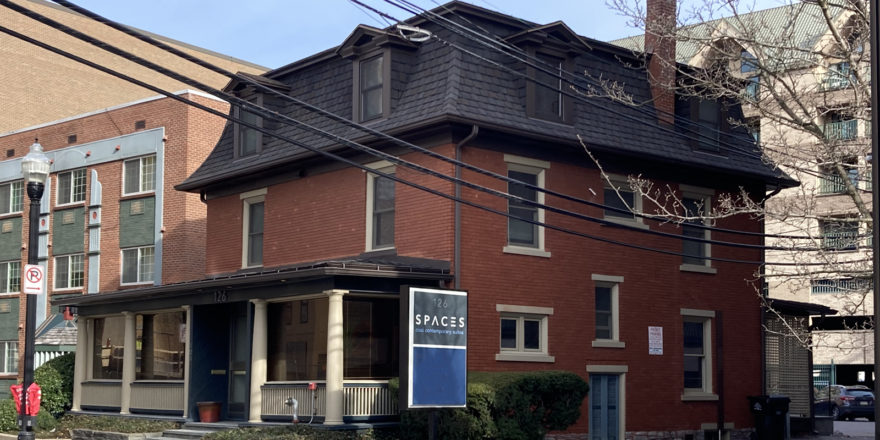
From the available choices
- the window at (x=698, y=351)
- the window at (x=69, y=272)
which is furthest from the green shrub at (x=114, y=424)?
the window at (x=698, y=351)

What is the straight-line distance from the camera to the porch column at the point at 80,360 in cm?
2928

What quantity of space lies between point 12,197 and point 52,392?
16991mm

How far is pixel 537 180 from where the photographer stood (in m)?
23.9

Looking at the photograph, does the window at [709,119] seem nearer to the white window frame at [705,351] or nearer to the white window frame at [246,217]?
the white window frame at [705,351]

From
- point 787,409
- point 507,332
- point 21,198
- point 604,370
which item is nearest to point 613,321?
point 604,370

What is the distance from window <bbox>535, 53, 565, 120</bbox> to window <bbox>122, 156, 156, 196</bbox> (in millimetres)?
18305

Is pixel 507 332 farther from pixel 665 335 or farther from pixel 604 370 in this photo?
pixel 665 335

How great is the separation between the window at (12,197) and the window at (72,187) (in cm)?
325

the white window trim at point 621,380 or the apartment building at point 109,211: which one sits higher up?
the apartment building at point 109,211

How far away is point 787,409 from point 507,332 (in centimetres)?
Answer: 873

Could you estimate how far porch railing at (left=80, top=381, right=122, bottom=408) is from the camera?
2818 cm

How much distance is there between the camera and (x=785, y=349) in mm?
29359

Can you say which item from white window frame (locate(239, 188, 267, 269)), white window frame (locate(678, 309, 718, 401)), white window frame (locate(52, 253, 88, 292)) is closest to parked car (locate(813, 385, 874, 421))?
white window frame (locate(678, 309, 718, 401))

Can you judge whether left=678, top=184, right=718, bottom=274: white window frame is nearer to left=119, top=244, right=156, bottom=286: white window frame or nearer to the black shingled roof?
the black shingled roof
